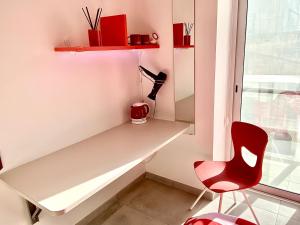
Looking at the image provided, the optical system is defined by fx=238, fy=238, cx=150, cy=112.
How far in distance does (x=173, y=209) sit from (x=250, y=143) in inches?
36.3

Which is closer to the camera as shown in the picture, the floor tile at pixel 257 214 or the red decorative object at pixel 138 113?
the floor tile at pixel 257 214

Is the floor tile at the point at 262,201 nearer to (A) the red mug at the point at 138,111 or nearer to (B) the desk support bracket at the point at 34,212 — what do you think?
(A) the red mug at the point at 138,111

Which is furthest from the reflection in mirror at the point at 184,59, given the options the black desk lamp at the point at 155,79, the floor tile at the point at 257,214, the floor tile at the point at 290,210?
the floor tile at the point at 290,210

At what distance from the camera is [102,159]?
1.58 meters

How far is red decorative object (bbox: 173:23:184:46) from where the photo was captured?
80.7 inches

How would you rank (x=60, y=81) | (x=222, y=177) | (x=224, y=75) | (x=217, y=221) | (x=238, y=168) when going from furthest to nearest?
1. (x=224, y=75)
2. (x=238, y=168)
3. (x=222, y=177)
4. (x=60, y=81)
5. (x=217, y=221)

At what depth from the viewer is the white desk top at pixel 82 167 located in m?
1.20

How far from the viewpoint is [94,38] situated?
1685 millimetres

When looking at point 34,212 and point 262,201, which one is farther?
point 262,201

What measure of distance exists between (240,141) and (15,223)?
1.69m

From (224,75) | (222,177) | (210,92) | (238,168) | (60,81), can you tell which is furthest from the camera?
(224,75)

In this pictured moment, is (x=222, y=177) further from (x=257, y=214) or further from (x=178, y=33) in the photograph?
(x=178, y=33)

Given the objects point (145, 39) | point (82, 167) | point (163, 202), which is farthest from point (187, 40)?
point (163, 202)

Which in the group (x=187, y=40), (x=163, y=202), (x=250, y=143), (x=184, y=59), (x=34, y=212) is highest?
(x=187, y=40)
